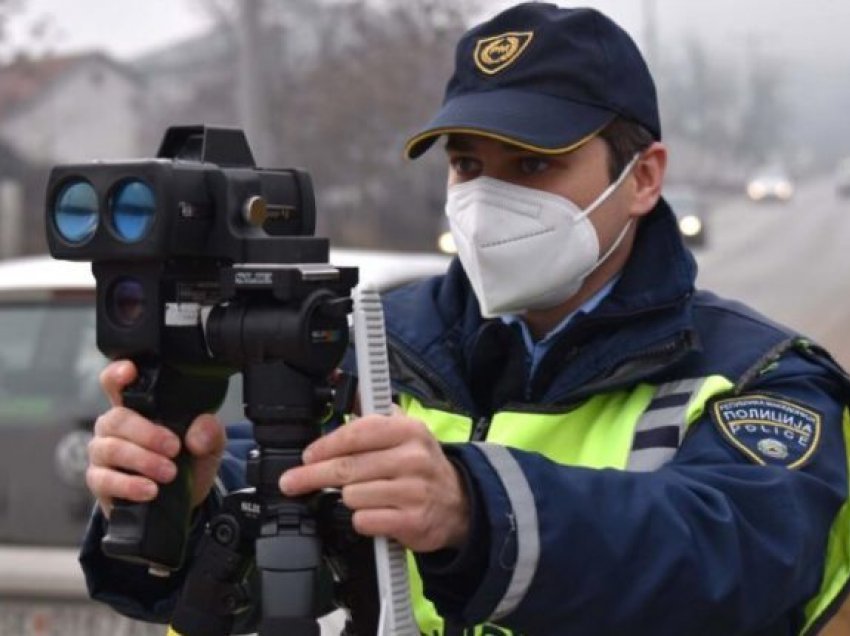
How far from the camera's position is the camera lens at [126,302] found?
77.4 inches

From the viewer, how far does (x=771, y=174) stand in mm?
56281

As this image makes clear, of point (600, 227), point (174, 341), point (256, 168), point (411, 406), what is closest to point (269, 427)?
point (174, 341)

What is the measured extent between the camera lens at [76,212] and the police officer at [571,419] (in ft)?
0.57

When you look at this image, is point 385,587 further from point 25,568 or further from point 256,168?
point 25,568

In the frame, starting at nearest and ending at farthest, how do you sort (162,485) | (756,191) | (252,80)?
(162,485) < (252,80) < (756,191)

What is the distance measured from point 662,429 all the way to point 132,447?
2.33 ft

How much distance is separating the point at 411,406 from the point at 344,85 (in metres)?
28.5

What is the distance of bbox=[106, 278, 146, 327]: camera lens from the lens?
196 centimetres

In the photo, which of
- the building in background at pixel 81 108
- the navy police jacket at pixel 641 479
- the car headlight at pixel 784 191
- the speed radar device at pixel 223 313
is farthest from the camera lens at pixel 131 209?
the car headlight at pixel 784 191

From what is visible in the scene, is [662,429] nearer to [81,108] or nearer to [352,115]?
[352,115]

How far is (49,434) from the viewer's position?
491cm

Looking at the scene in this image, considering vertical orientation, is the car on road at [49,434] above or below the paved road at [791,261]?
above

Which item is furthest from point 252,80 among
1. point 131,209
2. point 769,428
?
point 131,209

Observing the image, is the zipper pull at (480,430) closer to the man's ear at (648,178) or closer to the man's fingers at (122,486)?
the man's ear at (648,178)
